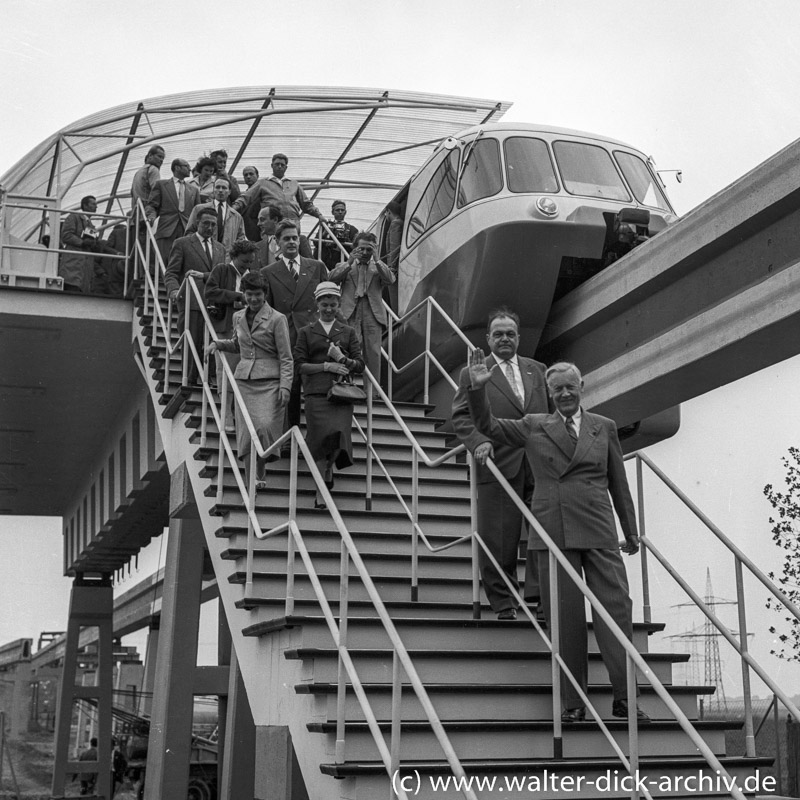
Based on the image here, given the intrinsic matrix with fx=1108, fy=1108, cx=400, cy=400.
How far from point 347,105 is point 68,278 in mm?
7649

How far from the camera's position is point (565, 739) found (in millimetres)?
5855

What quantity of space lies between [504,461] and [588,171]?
17.0ft

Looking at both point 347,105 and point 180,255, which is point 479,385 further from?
point 347,105

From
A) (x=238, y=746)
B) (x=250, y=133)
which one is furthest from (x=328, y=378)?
(x=250, y=133)

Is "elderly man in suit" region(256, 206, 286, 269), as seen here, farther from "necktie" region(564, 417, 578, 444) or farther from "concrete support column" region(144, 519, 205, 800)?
"necktie" region(564, 417, 578, 444)

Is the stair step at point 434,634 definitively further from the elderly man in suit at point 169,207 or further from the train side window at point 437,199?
the elderly man in suit at point 169,207

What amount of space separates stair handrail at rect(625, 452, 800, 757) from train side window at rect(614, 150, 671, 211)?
4.46 metres

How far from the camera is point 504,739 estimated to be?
227 inches

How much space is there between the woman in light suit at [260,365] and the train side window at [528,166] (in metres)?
3.32

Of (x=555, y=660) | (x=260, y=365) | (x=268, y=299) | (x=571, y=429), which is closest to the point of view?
(x=555, y=660)

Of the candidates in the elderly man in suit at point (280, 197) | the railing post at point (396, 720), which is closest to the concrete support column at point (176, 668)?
the elderly man in suit at point (280, 197)

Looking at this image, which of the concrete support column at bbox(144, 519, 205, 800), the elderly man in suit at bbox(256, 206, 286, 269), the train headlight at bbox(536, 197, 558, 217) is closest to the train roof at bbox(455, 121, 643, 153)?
the train headlight at bbox(536, 197, 558, 217)

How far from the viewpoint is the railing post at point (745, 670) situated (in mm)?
6504

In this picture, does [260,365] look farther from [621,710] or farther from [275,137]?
[275,137]
